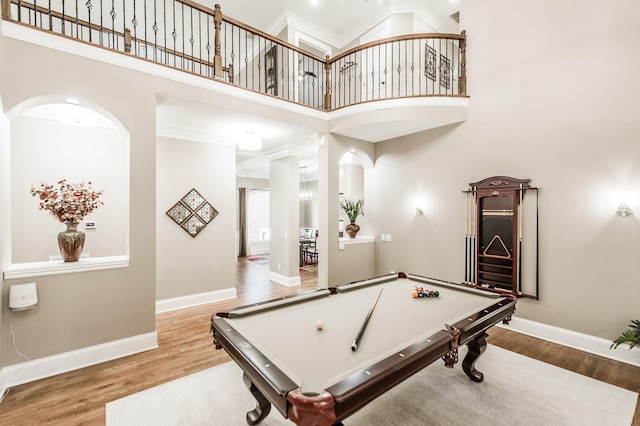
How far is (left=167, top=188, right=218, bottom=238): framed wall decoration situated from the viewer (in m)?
4.78

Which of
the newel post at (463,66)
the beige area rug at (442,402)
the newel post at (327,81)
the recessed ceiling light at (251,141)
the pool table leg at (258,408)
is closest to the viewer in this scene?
the pool table leg at (258,408)

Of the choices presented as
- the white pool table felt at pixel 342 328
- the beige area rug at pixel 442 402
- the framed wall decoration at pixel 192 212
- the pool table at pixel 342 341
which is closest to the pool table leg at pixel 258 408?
the pool table at pixel 342 341

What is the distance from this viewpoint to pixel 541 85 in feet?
12.0

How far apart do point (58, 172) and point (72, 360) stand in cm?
274

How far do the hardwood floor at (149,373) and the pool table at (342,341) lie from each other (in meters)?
1.25

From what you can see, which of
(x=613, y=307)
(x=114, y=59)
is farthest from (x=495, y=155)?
(x=114, y=59)

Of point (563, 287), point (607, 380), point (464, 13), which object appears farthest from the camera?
point (464, 13)

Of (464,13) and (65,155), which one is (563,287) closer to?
(464,13)

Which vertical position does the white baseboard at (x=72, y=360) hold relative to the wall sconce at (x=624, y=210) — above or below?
below

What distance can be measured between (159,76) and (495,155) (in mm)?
4631

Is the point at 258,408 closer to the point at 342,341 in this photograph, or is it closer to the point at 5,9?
the point at 342,341

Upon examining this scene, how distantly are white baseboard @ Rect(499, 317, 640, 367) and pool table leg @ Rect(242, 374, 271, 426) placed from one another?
364 cm

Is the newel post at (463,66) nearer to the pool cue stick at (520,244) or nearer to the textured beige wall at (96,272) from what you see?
the pool cue stick at (520,244)

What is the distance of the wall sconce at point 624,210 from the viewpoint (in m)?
3.05
